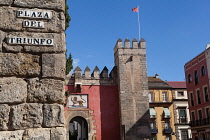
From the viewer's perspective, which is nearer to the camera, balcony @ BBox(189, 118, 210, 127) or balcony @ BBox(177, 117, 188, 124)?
balcony @ BBox(189, 118, 210, 127)

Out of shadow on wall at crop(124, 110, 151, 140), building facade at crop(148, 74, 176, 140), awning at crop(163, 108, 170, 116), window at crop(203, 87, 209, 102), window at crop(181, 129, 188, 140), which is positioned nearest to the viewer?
shadow on wall at crop(124, 110, 151, 140)

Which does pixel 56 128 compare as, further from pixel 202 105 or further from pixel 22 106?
pixel 202 105

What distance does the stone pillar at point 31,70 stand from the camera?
3.11 metres

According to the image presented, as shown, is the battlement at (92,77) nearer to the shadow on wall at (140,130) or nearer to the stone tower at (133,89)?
the stone tower at (133,89)

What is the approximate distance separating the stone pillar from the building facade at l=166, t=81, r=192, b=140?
30.3 metres

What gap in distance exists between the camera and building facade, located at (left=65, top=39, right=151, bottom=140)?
1922 cm

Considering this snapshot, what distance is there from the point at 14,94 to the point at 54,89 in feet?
1.41

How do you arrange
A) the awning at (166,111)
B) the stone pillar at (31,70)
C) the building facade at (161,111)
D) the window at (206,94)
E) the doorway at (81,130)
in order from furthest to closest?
the awning at (166,111) < the building facade at (161,111) < the window at (206,94) < the doorway at (81,130) < the stone pillar at (31,70)

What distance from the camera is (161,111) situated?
31.7 meters

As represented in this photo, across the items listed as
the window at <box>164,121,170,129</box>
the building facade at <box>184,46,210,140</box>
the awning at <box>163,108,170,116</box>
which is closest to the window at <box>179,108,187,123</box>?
the window at <box>164,121,170,129</box>

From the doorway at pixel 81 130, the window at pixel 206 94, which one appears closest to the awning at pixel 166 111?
the window at pixel 206 94

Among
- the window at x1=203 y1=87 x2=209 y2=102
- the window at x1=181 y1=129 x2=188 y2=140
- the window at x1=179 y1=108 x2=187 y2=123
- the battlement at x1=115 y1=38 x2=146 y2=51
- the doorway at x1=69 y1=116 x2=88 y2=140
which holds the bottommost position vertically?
the window at x1=181 y1=129 x2=188 y2=140

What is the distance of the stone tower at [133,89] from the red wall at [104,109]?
1.93 ft

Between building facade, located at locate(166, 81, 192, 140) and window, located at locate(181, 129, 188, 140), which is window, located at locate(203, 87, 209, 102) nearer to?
building facade, located at locate(166, 81, 192, 140)
